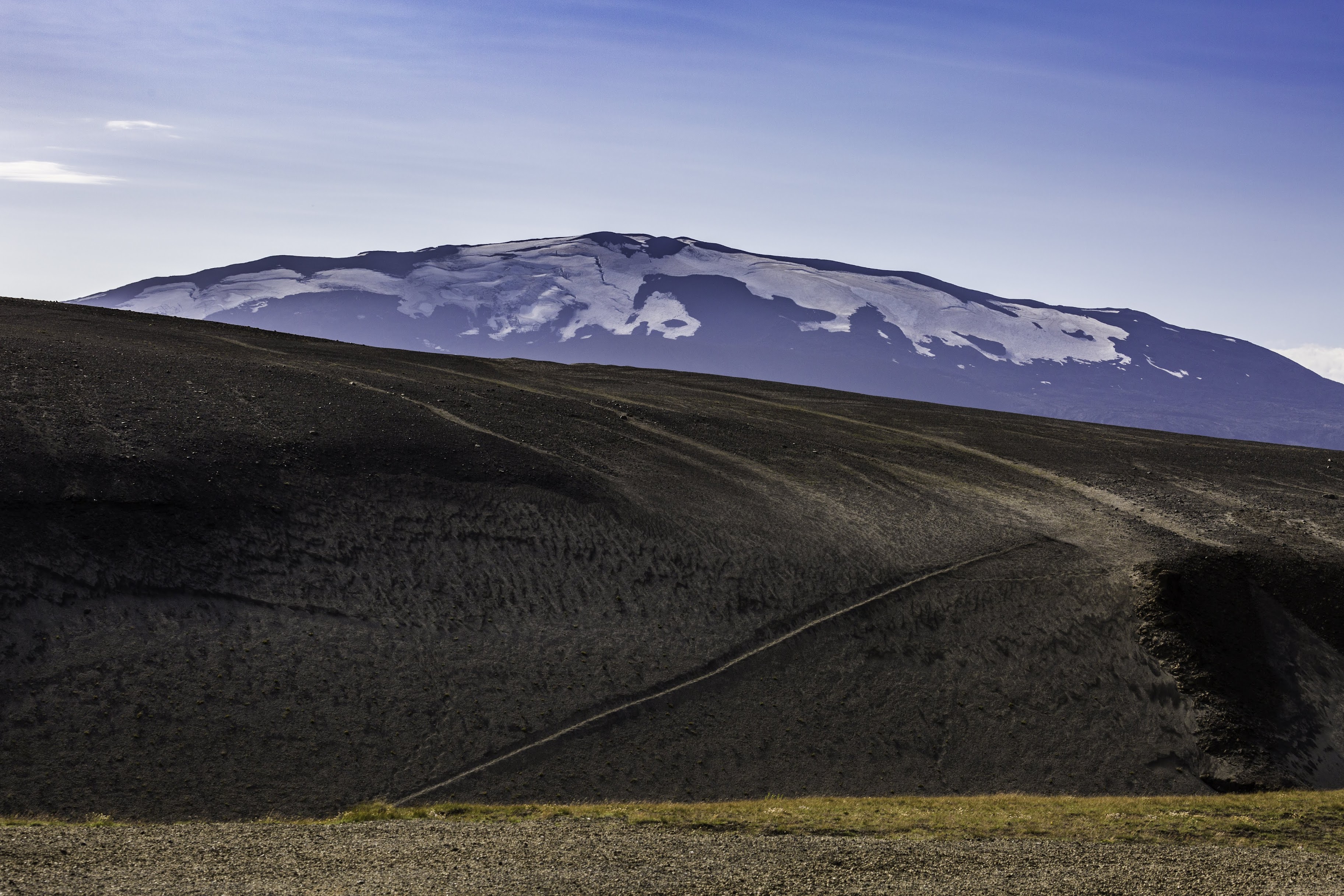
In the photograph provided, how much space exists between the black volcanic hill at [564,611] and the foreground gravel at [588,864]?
4.29 metres

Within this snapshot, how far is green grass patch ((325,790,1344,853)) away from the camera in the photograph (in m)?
18.4

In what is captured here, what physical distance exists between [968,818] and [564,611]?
473 inches

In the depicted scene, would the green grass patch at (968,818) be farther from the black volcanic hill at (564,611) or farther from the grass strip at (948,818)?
the black volcanic hill at (564,611)

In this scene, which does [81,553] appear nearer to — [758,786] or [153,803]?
[153,803]

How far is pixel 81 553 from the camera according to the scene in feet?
79.5

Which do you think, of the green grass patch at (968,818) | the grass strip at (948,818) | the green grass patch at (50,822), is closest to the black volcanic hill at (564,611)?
the green grass patch at (50,822)

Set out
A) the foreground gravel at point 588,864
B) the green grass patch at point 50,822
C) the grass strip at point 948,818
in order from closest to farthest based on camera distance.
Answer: the foreground gravel at point 588,864, the green grass patch at point 50,822, the grass strip at point 948,818

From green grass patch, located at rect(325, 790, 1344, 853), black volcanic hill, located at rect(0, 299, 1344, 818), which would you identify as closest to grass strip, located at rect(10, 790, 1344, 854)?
green grass patch, located at rect(325, 790, 1344, 853)

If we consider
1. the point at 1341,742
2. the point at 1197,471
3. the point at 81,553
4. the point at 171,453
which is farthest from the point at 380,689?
the point at 1197,471

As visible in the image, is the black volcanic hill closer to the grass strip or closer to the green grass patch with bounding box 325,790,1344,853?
the grass strip

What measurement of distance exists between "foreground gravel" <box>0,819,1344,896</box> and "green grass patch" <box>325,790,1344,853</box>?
811 mm

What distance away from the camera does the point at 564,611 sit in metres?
27.7

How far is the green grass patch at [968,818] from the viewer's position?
60.3 feet

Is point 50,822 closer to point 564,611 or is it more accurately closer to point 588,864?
point 588,864
